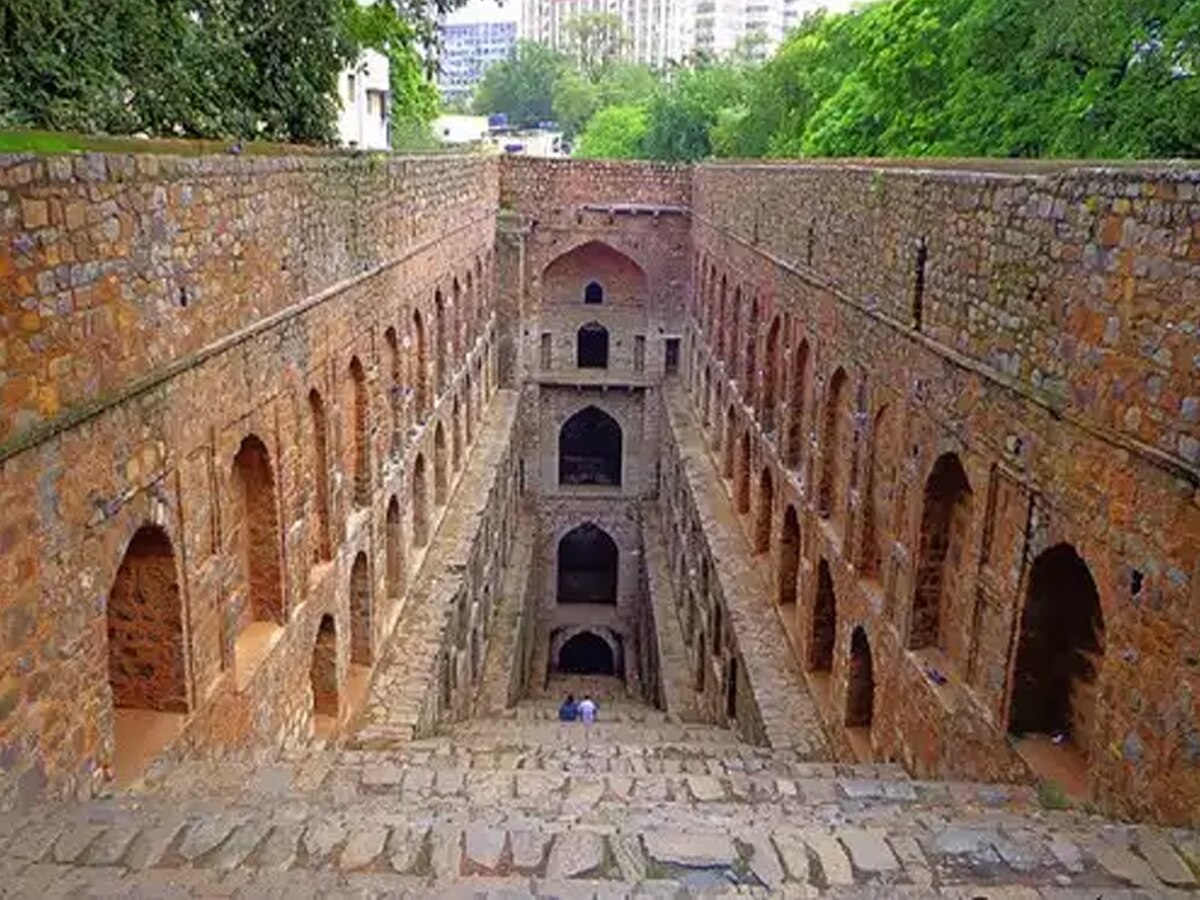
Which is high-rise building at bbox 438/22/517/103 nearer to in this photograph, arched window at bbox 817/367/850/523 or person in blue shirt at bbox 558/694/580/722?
person in blue shirt at bbox 558/694/580/722

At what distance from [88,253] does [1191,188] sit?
501cm

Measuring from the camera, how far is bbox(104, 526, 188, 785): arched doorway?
23.1ft

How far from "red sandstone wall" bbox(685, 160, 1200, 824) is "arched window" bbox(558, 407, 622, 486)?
1601 centimetres

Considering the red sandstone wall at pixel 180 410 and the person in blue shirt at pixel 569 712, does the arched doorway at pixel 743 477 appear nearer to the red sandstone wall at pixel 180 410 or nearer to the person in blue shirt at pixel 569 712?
the person in blue shirt at pixel 569 712

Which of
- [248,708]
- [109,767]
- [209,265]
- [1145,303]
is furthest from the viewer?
[248,708]

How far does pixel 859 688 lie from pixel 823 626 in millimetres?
1500

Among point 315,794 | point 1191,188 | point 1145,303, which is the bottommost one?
point 315,794

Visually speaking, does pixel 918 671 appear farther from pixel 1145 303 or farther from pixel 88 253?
pixel 88 253

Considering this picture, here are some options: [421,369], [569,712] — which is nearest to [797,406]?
[421,369]

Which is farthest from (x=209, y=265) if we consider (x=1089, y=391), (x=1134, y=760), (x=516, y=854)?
(x=1134, y=760)

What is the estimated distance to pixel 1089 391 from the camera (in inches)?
247

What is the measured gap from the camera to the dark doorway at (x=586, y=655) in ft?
89.3

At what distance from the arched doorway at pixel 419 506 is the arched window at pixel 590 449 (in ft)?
40.9

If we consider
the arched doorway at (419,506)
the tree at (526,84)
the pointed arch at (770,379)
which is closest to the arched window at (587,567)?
the arched doorway at (419,506)
